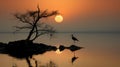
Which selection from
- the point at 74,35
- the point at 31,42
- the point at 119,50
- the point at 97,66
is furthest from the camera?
the point at 74,35

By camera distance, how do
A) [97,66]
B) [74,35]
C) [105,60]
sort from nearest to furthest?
[97,66]
[105,60]
[74,35]

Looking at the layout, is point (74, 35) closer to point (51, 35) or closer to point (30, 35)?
point (51, 35)

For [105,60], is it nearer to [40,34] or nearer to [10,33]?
[40,34]

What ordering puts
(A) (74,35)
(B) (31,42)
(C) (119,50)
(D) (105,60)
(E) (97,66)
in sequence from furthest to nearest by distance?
(A) (74,35), (B) (31,42), (C) (119,50), (D) (105,60), (E) (97,66)

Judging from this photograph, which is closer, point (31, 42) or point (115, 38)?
point (31, 42)

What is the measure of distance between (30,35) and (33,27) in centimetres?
16

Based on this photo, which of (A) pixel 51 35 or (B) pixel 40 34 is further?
(A) pixel 51 35

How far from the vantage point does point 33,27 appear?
601cm

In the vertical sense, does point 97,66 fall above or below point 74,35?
below

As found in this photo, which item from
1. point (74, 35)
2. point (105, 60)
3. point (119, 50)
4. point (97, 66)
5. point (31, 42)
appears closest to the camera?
point (97, 66)

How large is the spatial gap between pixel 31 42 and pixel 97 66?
82.7 inches

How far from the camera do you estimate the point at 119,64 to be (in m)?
4.34

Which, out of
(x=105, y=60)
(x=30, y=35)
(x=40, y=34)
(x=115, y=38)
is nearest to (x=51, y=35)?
(x=40, y=34)

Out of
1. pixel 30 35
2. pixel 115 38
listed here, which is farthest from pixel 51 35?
pixel 115 38
